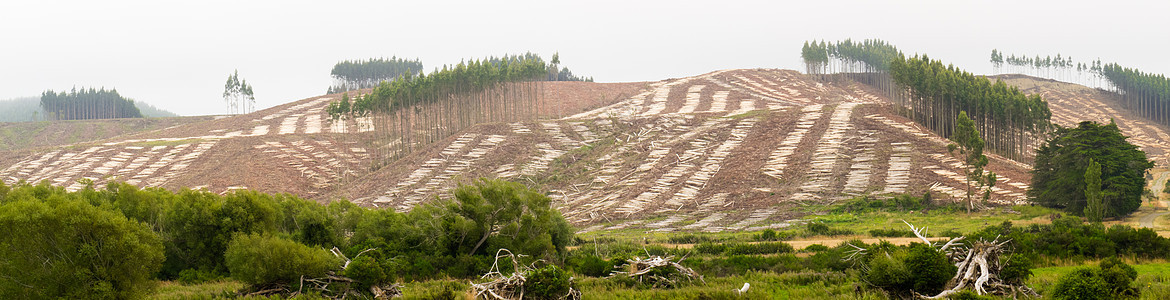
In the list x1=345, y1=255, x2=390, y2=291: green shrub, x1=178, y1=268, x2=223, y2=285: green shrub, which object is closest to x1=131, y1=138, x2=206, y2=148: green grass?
x1=178, y1=268, x2=223, y2=285: green shrub

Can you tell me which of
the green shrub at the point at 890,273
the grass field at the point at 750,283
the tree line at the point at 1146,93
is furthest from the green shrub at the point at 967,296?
the tree line at the point at 1146,93

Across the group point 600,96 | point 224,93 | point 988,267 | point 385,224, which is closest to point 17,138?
point 224,93

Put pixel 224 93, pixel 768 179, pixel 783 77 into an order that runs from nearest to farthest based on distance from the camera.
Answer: pixel 768 179 → pixel 783 77 → pixel 224 93

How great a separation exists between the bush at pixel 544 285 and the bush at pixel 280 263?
7868mm

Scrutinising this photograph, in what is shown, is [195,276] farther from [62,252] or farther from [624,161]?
[624,161]

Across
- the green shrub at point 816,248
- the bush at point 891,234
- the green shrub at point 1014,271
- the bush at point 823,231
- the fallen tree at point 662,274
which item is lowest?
the bush at point 823,231

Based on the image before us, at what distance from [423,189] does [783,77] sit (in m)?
76.0

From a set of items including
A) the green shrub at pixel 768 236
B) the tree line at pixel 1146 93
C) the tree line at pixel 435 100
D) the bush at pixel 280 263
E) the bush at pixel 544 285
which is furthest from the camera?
the tree line at pixel 1146 93

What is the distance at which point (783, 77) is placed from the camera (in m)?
115

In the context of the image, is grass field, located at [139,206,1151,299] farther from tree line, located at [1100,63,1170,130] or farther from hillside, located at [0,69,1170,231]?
tree line, located at [1100,63,1170,130]

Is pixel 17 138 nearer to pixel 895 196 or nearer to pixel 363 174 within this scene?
pixel 363 174

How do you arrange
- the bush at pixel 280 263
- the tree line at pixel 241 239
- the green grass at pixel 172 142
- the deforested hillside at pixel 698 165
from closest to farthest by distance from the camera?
the tree line at pixel 241 239, the bush at pixel 280 263, the deforested hillside at pixel 698 165, the green grass at pixel 172 142

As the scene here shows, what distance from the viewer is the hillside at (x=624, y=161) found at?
46000 millimetres

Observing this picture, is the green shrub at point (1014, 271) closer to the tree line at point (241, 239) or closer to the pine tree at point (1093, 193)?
the tree line at point (241, 239)
